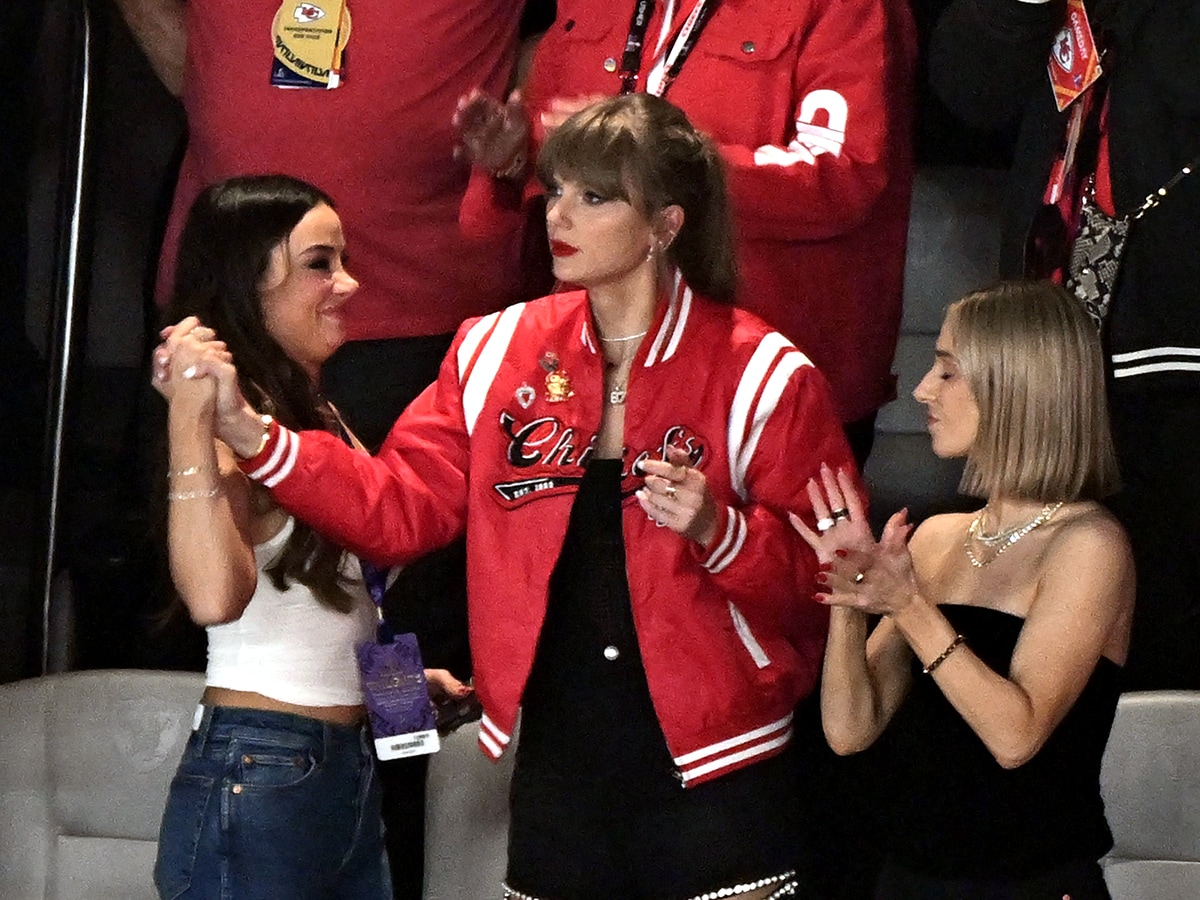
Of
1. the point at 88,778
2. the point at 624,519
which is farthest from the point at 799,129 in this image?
the point at 88,778

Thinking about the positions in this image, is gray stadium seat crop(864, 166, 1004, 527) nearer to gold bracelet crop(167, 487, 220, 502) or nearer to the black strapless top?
the black strapless top

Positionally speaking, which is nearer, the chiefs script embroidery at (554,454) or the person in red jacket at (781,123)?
the chiefs script embroidery at (554,454)

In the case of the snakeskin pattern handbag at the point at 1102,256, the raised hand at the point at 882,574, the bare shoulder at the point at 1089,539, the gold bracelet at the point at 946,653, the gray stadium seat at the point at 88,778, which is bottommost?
the gray stadium seat at the point at 88,778

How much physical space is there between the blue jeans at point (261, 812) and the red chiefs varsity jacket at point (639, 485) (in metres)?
0.21

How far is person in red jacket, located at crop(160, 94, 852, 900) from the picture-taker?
215cm

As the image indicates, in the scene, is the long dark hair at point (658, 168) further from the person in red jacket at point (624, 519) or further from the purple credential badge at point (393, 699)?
the purple credential badge at point (393, 699)

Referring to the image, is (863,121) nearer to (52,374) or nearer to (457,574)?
(457,574)

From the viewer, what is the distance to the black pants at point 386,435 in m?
2.95

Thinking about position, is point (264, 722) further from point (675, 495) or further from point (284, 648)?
point (675, 495)

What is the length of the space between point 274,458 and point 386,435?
34.3 inches

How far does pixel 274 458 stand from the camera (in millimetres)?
2109

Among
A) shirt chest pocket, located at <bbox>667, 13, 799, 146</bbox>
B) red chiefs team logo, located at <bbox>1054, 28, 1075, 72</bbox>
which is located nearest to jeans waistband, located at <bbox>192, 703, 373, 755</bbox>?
shirt chest pocket, located at <bbox>667, 13, 799, 146</bbox>

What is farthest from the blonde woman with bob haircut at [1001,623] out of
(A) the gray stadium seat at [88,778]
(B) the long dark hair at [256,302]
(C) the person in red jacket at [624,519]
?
(A) the gray stadium seat at [88,778]

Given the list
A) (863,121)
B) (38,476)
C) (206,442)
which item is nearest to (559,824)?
(206,442)
